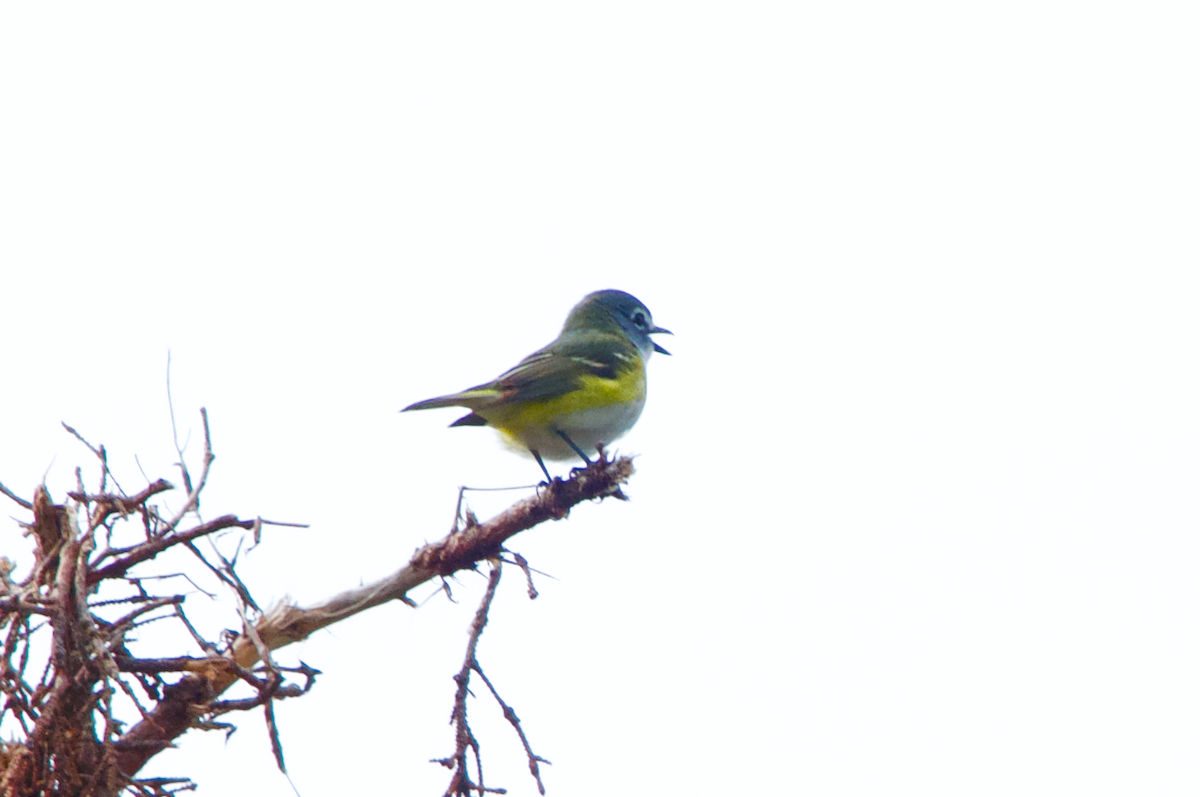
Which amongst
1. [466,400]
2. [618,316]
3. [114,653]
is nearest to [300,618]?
[114,653]

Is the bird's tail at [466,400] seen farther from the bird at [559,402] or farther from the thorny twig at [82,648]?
the thorny twig at [82,648]

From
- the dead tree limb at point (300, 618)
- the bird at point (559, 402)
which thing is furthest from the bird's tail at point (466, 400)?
the dead tree limb at point (300, 618)

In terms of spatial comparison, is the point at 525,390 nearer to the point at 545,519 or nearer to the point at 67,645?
the point at 545,519

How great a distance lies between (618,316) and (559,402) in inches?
111

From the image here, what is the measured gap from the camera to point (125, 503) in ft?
11.2

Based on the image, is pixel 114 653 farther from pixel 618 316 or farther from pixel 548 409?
pixel 618 316

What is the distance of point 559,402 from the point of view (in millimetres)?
6441

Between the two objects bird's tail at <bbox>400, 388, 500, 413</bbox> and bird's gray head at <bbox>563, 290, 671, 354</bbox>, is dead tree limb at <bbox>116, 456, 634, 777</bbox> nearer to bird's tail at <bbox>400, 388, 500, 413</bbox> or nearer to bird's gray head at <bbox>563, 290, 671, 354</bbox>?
bird's tail at <bbox>400, 388, 500, 413</bbox>

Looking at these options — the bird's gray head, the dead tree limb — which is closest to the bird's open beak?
the bird's gray head

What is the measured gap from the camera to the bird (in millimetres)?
6355

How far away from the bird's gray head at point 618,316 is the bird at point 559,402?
1.61 meters

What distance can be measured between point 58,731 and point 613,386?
13.2ft

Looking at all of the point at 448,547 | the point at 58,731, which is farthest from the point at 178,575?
the point at 448,547

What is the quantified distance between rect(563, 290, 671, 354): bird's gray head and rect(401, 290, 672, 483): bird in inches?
63.4
